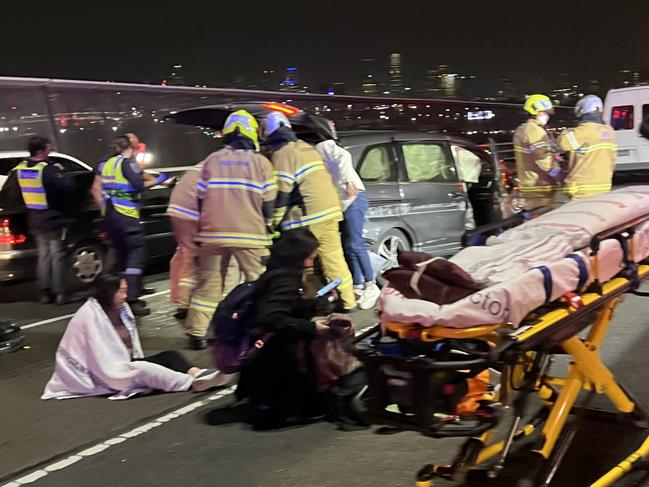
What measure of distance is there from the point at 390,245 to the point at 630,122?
9.36m

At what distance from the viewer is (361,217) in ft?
24.3

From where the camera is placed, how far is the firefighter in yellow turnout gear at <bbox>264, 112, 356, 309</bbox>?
21.5 ft

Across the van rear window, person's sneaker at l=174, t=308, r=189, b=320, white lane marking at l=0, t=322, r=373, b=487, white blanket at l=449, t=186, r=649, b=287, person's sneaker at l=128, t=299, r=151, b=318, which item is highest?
white blanket at l=449, t=186, r=649, b=287

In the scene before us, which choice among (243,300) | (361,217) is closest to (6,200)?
(361,217)

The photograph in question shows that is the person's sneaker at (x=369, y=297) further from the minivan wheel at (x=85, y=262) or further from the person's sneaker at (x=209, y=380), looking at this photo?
the minivan wheel at (x=85, y=262)

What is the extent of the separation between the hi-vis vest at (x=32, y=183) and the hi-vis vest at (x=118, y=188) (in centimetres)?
89

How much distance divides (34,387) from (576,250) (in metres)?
4.14

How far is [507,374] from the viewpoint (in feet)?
10.2

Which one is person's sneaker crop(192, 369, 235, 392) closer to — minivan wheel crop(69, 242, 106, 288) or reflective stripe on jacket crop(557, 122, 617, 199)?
minivan wheel crop(69, 242, 106, 288)

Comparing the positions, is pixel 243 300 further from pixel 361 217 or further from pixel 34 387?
pixel 361 217

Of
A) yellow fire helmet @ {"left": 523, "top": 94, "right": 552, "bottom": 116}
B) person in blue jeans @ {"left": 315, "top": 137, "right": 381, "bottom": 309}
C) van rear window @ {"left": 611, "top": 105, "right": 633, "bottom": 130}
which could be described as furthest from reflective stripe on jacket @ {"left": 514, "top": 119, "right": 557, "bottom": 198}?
van rear window @ {"left": 611, "top": 105, "right": 633, "bottom": 130}

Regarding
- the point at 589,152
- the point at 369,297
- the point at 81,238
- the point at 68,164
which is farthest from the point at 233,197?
the point at 68,164

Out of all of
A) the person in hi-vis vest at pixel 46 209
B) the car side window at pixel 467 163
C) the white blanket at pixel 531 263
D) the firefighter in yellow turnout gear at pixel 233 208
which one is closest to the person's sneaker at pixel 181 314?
the firefighter in yellow turnout gear at pixel 233 208

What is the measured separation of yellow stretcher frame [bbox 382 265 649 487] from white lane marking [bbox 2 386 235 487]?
2.03 m
